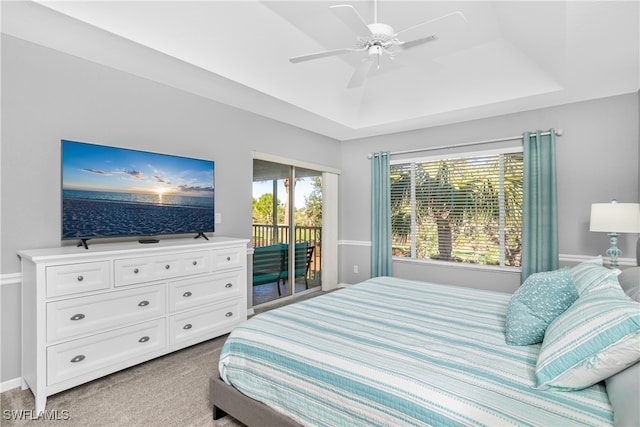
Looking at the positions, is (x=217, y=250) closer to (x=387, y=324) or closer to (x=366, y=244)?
(x=387, y=324)

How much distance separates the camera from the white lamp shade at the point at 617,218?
290 cm

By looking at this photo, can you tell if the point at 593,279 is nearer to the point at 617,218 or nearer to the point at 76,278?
the point at 617,218

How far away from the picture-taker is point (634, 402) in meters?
1.01

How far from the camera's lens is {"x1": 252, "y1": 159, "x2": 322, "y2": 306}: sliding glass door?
441 cm

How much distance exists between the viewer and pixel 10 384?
2.42 meters

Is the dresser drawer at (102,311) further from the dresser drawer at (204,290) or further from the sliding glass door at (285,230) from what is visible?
the sliding glass door at (285,230)

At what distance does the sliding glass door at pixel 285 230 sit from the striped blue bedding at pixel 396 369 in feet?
7.18

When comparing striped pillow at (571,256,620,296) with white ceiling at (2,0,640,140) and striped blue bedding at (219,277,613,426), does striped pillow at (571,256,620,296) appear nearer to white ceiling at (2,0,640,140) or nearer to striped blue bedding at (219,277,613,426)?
striped blue bedding at (219,277,613,426)

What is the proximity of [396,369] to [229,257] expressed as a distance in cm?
226

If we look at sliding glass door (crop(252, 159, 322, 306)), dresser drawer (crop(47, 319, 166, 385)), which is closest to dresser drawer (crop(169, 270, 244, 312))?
dresser drawer (crop(47, 319, 166, 385))

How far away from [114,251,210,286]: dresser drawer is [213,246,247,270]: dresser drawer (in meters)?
0.10

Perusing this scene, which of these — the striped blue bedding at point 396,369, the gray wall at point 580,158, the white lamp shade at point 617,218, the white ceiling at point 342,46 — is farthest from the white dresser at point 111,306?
the white lamp shade at point 617,218

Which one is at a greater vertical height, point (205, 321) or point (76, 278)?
point (76, 278)

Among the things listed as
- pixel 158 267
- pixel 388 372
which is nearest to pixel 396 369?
pixel 388 372
